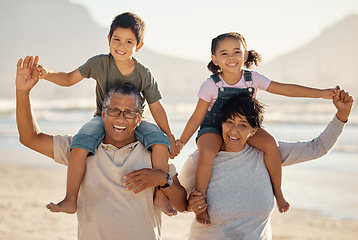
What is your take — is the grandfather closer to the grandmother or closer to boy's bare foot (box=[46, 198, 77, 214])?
boy's bare foot (box=[46, 198, 77, 214])

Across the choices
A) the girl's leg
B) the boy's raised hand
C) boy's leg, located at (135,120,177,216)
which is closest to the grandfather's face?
boy's leg, located at (135,120,177,216)

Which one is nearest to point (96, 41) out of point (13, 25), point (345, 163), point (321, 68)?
point (13, 25)

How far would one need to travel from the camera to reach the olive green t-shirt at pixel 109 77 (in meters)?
3.77

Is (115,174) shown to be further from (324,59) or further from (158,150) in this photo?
(324,59)

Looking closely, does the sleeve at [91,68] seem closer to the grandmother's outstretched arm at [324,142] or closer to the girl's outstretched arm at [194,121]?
the girl's outstretched arm at [194,121]

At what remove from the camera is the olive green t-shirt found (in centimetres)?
377

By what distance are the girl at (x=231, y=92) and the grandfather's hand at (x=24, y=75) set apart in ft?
3.95

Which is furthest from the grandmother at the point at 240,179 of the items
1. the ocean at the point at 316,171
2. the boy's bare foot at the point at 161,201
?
the ocean at the point at 316,171

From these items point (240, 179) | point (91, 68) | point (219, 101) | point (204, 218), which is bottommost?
point (204, 218)

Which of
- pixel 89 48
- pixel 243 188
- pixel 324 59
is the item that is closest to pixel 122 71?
pixel 243 188

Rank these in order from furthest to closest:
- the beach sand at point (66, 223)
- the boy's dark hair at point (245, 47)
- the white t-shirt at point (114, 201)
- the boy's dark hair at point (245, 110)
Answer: the beach sand at point (66, 223) → the boy's dark hair at point (245, 47) → the boy's dark hair at point (245, 110) → the white t-shirt at point (114, 201)

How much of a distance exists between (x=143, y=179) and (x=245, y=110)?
844 millimetres

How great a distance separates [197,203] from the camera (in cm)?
337

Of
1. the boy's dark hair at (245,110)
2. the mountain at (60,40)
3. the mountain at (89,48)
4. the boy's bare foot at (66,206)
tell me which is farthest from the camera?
the mountain at (60,40)
